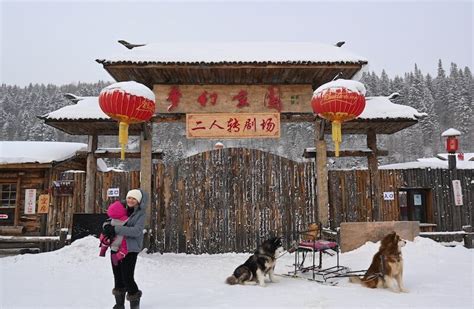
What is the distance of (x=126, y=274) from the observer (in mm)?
4410

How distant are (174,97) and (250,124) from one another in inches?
89.8

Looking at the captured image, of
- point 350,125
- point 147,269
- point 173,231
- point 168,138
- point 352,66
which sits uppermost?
point 168,138

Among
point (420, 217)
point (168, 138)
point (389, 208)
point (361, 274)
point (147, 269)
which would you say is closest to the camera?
point (361, 274)

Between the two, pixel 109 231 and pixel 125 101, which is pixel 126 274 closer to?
pixel 109 231

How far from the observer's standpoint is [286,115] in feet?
32.4

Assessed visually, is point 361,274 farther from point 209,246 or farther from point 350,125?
point 350,125

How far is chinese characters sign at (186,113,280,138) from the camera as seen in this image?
9609 millimetres

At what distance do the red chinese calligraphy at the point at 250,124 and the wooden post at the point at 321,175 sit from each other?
1.80m

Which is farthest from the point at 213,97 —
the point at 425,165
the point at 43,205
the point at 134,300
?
the point at 425,165

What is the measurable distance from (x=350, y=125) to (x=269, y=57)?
3259mm

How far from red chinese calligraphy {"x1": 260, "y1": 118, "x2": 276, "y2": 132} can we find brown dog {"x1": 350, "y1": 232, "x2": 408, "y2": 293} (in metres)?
4.75

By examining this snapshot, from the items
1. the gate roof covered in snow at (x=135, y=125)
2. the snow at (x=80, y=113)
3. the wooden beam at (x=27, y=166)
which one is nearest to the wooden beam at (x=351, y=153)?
the gate roof covered in snow at (x=135, y=125)

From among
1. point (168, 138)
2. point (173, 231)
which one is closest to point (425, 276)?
point (173, 231)

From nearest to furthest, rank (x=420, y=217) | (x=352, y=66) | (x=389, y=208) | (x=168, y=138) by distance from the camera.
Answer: (x=352, y=66), (x=389, y=208), (x=420, y=217), (x=168, y=138)
